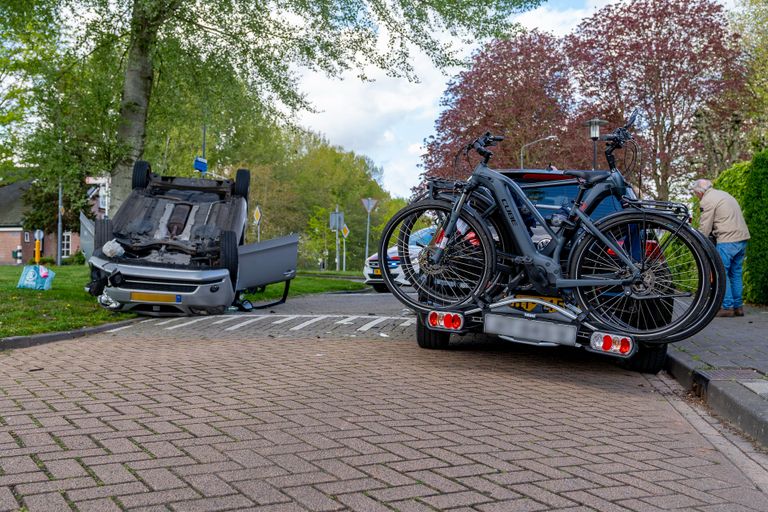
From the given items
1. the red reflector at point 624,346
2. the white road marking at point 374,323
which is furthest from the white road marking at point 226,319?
the red reflector at point 624,346

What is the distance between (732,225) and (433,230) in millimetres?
5855

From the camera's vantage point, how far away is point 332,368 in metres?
6.44

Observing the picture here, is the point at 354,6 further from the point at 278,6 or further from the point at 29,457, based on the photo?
the point at 29,457

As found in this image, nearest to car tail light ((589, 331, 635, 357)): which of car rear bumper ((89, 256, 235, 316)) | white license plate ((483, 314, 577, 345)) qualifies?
white license plate ((483, 314, 577, 345))

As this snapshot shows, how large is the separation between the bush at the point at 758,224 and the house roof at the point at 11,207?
6126 centimetres

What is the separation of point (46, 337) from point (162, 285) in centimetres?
218

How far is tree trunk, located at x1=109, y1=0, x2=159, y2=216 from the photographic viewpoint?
13.5m

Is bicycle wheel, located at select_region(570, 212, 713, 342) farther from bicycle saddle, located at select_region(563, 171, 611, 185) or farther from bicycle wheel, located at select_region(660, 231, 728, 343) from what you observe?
bicycle saddle, located at select_region(563, 171, 611, 185)

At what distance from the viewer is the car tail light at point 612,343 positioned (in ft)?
18.9

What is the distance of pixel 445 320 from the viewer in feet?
21.1

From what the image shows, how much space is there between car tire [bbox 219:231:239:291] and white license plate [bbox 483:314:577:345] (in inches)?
212

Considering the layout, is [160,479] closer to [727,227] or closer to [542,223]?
[542,223]

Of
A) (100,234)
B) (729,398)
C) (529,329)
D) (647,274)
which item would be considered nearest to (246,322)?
(100,234)

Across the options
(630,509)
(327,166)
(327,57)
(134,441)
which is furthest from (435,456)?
(327,166)
